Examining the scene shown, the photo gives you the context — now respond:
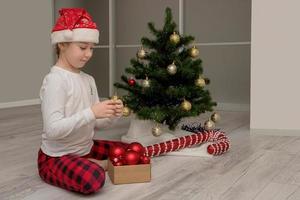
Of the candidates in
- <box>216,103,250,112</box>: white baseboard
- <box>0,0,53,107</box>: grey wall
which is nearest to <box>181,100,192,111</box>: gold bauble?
<box>216,103,250,112</box>: white baseboard

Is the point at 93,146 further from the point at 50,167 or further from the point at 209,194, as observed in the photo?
the point at 209,194

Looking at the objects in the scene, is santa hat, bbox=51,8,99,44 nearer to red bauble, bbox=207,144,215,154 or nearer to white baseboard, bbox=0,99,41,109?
red bauble, bbox=207,144,215,154

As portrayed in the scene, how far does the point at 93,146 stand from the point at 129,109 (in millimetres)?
394

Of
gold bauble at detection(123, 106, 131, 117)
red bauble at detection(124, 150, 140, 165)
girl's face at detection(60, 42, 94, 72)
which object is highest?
girl's face at detection(60, 42, 94, 72)

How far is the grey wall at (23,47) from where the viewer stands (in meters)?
3.57

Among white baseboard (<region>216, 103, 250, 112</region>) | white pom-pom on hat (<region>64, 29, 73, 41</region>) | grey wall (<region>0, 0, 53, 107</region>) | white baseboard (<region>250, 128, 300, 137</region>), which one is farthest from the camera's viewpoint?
grey wall (<region>0, 0, 53, 107</region>)

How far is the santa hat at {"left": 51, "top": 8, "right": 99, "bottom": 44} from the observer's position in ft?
4.26

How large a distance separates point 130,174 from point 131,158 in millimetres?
52

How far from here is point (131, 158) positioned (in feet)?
4.40

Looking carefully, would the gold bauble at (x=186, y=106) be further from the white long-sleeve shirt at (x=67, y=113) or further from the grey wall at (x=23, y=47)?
the grey wall at (x=23, y=47)

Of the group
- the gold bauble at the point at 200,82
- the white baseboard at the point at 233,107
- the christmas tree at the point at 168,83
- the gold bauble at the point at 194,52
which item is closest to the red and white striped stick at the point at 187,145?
the christmas tree at the point at 168,83

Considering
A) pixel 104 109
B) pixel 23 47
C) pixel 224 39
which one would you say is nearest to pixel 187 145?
pixel 104 109

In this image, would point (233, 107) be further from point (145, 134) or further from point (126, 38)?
point (145, 134)

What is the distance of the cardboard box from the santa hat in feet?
1.42
